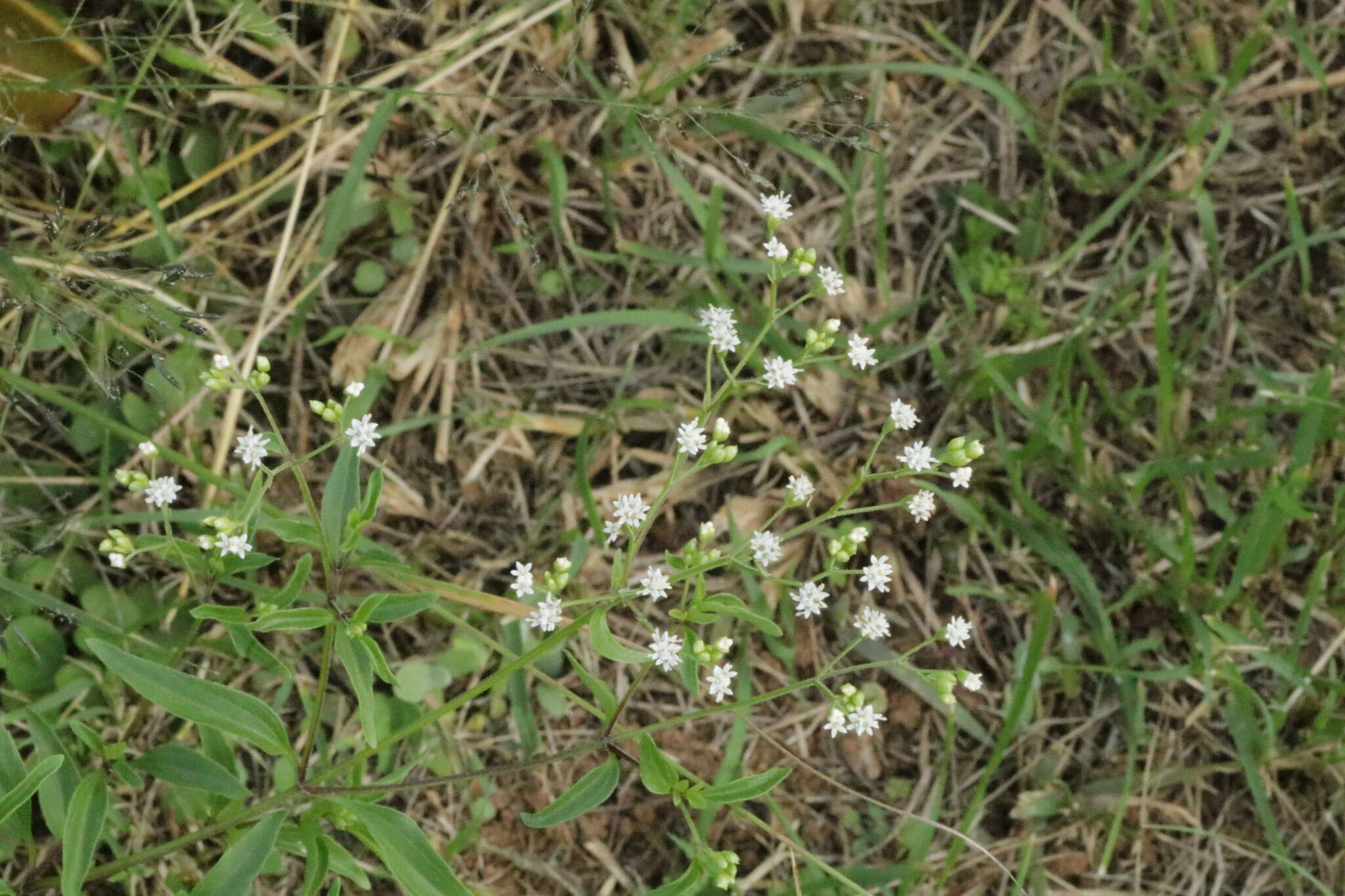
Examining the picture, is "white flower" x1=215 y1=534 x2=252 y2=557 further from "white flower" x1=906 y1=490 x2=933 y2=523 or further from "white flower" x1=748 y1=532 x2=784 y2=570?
"white flower" x1=906 y1=490 x2=933 y2=523

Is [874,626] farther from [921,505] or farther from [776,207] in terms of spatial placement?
[776,207]

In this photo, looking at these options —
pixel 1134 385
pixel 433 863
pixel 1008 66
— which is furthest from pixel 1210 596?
pixel 433 863

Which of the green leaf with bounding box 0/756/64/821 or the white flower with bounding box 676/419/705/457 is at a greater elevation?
the white flower with bounding box 676/419/705/457

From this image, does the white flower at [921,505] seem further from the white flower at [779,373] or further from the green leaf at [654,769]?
the green leaf at [654,769]

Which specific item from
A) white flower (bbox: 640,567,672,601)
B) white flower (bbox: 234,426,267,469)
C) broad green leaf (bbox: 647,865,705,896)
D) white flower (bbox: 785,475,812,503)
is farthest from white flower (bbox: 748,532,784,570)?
white flower (bbox: 234,426,267,469)

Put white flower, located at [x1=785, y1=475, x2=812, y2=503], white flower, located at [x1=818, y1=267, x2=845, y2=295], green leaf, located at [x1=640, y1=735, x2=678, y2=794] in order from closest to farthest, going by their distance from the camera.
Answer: green leaf, located at [x1=640, y1=735, x2=678, y2=794] → white flower, located at [x1=785, y1=475, x2=812, y2=503] → white flower, located at [x1=818, y1=267, x2=845, y2=295]

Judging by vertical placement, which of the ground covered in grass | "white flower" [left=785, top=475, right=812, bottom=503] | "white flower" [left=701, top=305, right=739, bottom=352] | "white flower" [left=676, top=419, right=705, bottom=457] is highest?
"white flower" [left=701, top=305, right=739, bottom=352]

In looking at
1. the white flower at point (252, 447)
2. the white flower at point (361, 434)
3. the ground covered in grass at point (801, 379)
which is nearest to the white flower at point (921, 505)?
the ground covered in grass at point (801, 379)

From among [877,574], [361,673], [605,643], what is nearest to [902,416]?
[877,574]
